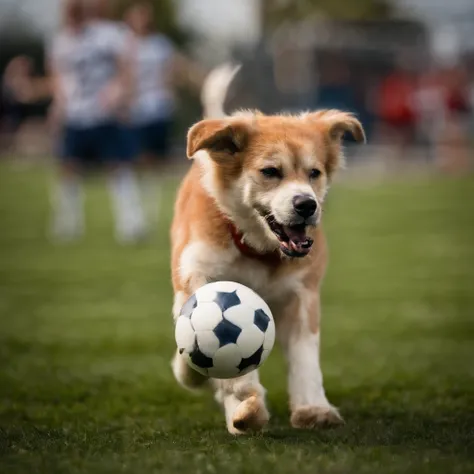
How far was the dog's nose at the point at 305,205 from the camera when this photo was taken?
483 cm

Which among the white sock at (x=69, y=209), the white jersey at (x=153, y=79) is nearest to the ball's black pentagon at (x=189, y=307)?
the white sock at (x=69, y=209)

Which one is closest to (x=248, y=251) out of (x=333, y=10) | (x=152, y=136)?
(x=152, y=136)

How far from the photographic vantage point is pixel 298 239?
495 centimetres

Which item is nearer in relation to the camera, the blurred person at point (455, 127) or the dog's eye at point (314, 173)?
the dog's eye at point (314, 173)

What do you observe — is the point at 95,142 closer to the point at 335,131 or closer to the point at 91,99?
the point at 91,99

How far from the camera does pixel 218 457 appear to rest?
4070 mm

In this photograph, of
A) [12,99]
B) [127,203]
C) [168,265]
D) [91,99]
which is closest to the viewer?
[168,265]

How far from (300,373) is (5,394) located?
5.65ft

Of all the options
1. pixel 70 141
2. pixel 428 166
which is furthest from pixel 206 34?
pixel 70 141

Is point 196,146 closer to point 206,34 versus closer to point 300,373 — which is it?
point 300,373

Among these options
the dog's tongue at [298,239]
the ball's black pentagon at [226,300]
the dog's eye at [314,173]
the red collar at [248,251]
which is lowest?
the ball's black pentagon at [226,300]

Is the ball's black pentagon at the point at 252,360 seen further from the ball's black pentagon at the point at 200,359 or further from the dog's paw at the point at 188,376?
the dog's paw at the point at 188,376

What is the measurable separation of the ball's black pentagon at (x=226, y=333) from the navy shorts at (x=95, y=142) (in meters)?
8.90

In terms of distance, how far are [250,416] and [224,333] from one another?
360 mm
